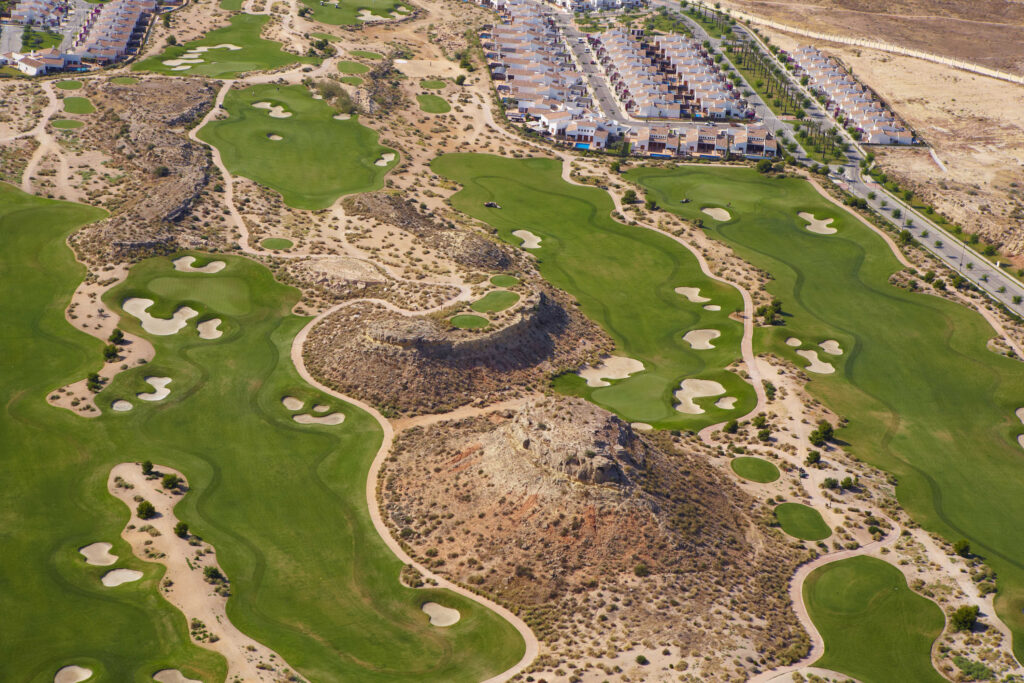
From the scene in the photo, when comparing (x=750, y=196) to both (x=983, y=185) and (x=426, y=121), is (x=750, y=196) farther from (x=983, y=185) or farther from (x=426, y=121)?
(x=426, y=121)

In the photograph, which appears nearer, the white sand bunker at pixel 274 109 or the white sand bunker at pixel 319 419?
the white sand bunker at pixel 319 419

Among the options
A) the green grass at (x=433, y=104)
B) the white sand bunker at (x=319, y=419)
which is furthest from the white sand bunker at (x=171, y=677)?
the green grass at (x=433, y=104)

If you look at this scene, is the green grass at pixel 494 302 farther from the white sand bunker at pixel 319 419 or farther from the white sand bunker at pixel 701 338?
the white sand bunker at pixel 701 338

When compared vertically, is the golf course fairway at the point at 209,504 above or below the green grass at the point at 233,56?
below

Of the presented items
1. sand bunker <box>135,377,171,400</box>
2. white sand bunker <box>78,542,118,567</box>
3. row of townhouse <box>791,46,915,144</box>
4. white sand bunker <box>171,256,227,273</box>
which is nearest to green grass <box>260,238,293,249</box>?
white sand bunker <box>171,256,227,273</box>

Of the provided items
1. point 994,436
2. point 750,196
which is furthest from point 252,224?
point 994,436

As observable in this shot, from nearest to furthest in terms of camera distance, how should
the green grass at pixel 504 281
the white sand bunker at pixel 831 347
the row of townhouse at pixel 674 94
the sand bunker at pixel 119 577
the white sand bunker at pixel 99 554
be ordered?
the sand bunker at pixel 119 577 < the white sand bunker at pixel 99 554 < the green grass at pixel 504 281 < the white sand bunker at pixel 831 347 < the row of townhouse at pixel 674 94
